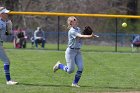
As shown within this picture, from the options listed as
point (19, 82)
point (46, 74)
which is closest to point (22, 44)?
point (46, 74)

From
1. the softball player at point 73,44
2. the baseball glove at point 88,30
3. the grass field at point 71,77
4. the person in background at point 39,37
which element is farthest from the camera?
the person in background at point 39,37

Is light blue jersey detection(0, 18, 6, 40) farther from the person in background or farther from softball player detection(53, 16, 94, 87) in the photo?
the person in background

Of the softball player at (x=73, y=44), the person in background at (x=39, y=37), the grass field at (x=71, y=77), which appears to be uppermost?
the softball player at (x=73, y=44)

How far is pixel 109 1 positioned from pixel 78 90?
117ft

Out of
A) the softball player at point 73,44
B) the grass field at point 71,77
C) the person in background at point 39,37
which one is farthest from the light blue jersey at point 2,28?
the person in background at point 39,37

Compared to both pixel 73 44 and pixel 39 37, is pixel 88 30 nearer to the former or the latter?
pixel 73 44

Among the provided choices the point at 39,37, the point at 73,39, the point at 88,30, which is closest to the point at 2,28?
the point at 73,39

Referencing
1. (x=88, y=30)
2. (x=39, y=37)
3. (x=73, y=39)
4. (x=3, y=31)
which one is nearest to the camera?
(x=73, y=39)

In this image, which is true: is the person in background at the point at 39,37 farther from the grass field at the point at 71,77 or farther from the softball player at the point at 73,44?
the softball player at the point at 73,44

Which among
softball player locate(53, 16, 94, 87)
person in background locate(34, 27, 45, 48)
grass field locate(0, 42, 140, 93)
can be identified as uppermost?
softball player locate(53, 16, 94, 87)

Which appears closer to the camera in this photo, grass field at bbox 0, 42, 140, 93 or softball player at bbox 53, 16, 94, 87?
grass field at bbox 0, 42, 140, 93

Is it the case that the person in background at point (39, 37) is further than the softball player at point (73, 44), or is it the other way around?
the person in background at point (39, 37)

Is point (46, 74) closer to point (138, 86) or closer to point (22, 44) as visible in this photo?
point (138, 86)

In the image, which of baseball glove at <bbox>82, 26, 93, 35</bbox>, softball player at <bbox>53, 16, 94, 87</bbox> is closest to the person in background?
baseball glove at <bbox>82, 26, 93, 35</bbox>
